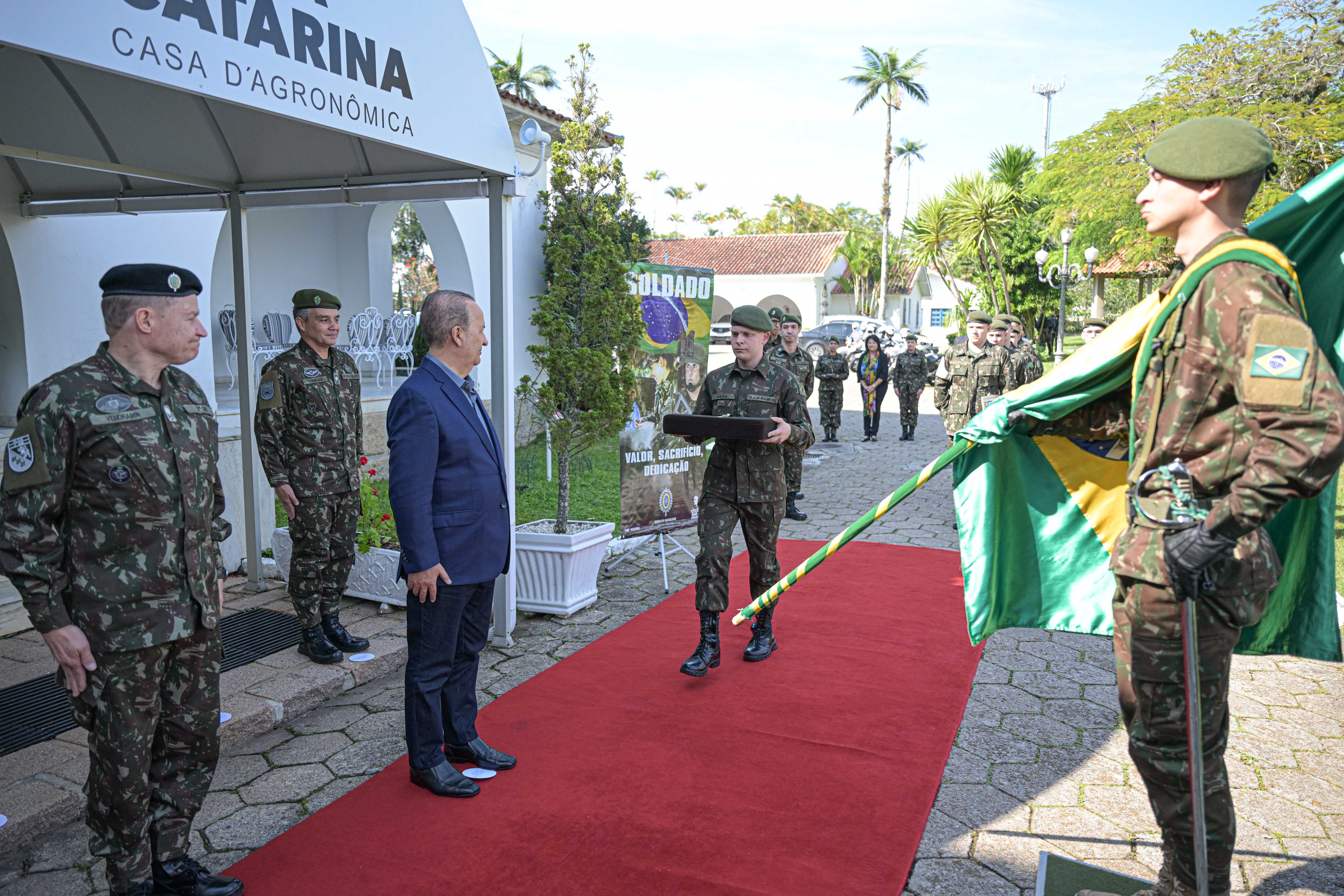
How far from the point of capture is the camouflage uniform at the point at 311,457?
484 cm

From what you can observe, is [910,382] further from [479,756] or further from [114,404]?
[114,404]

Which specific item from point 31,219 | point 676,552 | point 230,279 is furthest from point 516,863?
point 230,279

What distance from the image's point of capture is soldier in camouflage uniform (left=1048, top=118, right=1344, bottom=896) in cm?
207

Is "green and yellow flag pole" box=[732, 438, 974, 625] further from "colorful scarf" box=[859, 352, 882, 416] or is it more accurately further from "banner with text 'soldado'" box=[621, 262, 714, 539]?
"colorful scarf" box=[859, 352, 882, 416]

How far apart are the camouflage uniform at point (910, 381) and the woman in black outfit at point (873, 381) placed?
0.85 ft

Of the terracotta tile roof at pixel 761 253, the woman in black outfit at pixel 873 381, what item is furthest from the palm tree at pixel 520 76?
the woman in black outfit at pixel 873 381

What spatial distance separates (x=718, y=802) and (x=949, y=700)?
65.9 inches

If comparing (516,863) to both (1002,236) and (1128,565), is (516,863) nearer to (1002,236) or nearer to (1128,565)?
(1128,565)

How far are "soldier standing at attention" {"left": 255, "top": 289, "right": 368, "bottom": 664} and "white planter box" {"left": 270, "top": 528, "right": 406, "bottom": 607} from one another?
2.31 feet

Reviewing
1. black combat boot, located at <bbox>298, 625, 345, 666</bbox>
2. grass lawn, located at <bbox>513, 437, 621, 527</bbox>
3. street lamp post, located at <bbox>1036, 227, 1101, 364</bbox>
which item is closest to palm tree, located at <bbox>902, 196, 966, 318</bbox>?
street lamp post, located at <bbox>1036, 227, 1101, 364</bbox>

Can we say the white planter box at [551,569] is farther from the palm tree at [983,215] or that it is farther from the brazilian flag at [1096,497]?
the palm tree at [983,215]

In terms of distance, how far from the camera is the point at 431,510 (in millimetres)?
3494

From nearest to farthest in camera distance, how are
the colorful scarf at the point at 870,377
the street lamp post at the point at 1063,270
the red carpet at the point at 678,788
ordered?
1. the red carpet at the point at 678,788
2. the colorful scarf at the point at 870,377
3. the street lamp post at the point at 1063,270

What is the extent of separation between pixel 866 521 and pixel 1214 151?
147 cm
